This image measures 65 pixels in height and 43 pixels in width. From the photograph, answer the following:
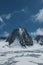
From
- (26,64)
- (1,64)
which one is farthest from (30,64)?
(1,64)

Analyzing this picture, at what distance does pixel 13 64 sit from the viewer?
103 metres

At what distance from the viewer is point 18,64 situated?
103375mm

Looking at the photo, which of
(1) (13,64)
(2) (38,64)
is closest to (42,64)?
(2) (38,64)

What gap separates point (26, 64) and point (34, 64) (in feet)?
14.2

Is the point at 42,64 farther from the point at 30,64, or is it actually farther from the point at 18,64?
the point at 18,64

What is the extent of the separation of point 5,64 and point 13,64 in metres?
4.61

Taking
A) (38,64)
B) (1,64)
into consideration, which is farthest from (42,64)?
(1,64)

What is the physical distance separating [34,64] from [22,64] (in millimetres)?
6483

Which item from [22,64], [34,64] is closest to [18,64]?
[22,64]

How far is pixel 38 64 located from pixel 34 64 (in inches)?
101

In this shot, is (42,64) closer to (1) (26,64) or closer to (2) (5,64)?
(1) (26,64)

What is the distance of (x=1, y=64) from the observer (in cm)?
10419

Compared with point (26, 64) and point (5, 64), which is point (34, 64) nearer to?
point (26, 64)

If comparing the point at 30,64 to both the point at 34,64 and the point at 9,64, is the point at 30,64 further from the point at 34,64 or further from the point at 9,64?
the point at 9,64
